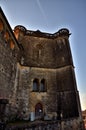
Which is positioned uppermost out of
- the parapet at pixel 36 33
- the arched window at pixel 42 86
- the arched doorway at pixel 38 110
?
the parapet at pixel 36 33

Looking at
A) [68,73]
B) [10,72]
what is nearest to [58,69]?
[68,73]

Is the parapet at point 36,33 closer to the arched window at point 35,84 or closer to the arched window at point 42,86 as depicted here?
the arched window at point 35,84

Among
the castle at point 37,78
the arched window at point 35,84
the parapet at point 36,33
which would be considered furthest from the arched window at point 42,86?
the parapet at point 36,33

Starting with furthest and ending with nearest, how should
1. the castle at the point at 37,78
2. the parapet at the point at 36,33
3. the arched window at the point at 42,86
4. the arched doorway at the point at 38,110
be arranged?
the parapet at the point at 36,33 → the arched window at the point at 42,86 → the arched doorway at the point at 38,110 → the castle at the point at 37,78

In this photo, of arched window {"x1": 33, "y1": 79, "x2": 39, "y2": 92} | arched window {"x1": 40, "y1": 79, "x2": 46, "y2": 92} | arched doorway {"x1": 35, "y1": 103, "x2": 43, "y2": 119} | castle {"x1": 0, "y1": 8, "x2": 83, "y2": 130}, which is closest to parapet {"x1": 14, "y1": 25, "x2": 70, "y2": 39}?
castle {"x1": 0, "y1": 8, "x2": 83, "y2": 130}

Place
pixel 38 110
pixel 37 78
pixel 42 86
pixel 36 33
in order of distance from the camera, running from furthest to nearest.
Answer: pixel 36 33, pixel 42 86, pixel 37 78, pixel 38 110

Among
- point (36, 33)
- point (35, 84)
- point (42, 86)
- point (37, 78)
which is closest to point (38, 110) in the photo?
point (42, 86)

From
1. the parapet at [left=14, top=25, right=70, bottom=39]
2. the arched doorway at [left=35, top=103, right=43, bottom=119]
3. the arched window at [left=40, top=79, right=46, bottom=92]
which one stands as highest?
the parapet at [left=14, top=25, right=70, bottom=39]

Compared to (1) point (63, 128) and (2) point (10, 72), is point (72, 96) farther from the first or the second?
(2) point (10, 72)

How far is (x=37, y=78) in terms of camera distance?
14.2m

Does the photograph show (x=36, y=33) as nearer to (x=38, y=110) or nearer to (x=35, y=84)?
(x=35, y=84)

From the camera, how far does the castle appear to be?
10.4 m

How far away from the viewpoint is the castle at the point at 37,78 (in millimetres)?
10438

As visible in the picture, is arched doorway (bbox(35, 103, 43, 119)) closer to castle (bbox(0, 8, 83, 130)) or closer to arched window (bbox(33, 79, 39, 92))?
castle (bbox(0, 8, 83, 130))
